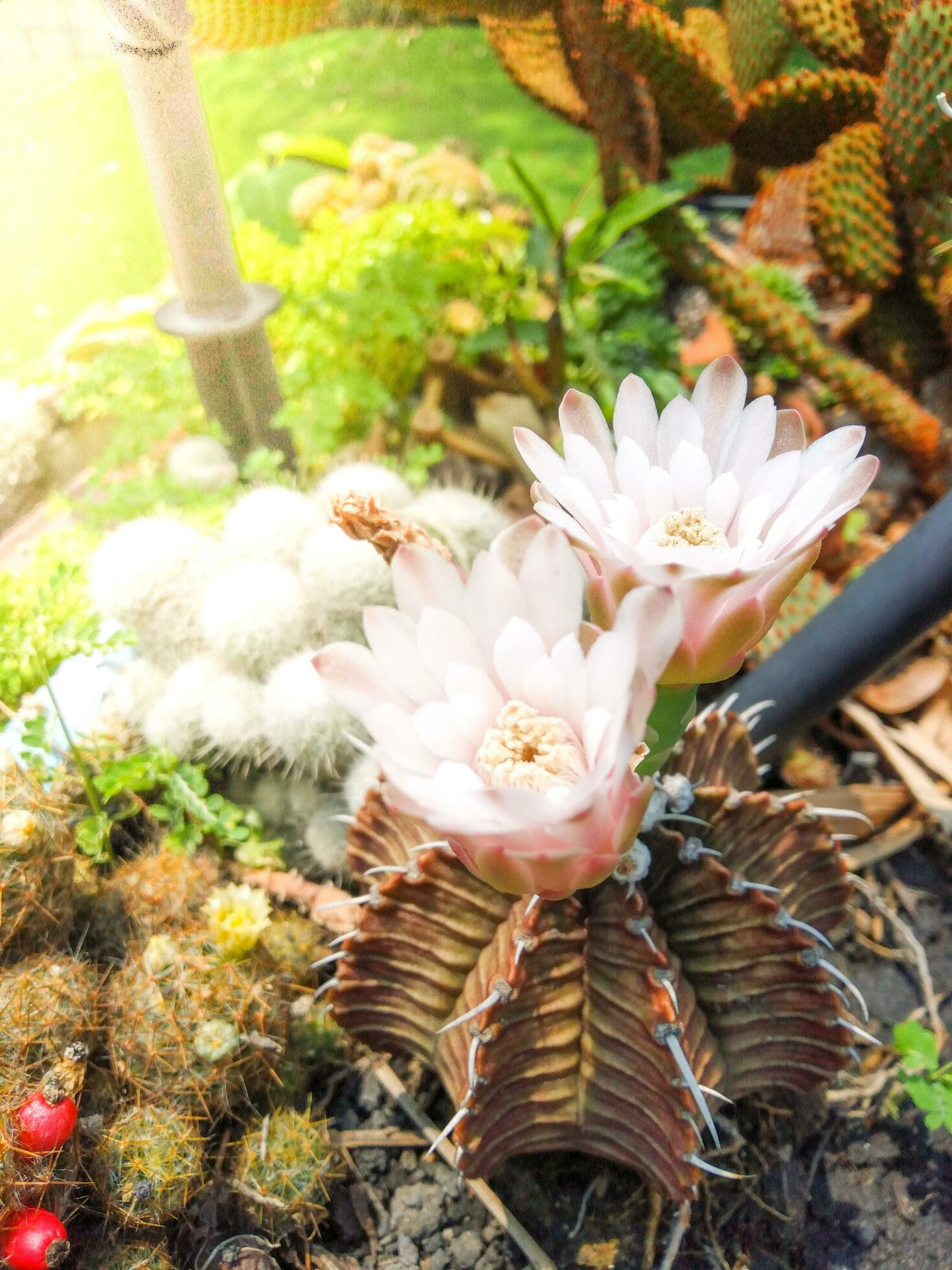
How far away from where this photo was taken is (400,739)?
1.54 feet

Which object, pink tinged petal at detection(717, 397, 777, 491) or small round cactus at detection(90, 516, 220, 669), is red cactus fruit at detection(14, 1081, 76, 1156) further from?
pink tinged petal at detection(717, 397, 777, 491)

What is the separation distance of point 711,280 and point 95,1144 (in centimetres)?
138

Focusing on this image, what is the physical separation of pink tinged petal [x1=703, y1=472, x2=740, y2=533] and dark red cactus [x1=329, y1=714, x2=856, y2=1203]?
0.27m

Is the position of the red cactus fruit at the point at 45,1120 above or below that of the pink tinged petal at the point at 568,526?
below

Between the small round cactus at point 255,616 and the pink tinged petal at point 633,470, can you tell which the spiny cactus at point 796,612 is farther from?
the pink tinged petal at point 633,470

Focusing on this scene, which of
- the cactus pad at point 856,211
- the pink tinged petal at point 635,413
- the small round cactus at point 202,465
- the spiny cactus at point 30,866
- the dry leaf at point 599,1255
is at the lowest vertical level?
the dry leaf at point 599,1255

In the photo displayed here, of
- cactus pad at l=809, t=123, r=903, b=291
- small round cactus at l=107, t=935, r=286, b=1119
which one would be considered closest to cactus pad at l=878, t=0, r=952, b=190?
cactus pad at l=809, t=123, r=903, b=291

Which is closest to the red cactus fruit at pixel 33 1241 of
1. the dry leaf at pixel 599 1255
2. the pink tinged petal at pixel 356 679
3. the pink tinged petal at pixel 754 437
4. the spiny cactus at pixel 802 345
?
the dry leaf at pixel 599 1255

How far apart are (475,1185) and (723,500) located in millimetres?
694

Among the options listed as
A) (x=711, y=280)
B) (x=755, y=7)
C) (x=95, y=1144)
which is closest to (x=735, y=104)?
(x=755, y=7)

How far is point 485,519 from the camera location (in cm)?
122

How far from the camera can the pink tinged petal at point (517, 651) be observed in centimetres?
48

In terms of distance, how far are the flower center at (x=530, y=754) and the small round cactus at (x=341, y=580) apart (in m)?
0.63

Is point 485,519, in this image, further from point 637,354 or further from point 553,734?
point 553,734
